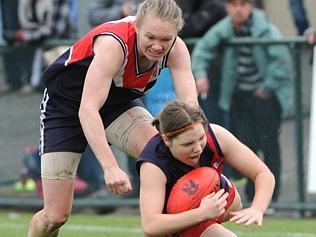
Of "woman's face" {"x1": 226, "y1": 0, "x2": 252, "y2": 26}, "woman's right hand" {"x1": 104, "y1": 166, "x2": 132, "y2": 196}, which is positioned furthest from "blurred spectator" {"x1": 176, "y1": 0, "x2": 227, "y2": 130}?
"woman's right hand" {"x1": 104, "y1": 166, "x2": 132, "y2": 196}

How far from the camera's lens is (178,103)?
5.94 meters

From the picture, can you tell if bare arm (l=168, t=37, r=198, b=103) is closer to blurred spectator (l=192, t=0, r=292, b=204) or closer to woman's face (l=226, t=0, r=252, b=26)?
blurred spectator (l=192, t=0, r=292, b=204)

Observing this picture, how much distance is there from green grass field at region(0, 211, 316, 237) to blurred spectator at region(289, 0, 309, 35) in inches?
72.6

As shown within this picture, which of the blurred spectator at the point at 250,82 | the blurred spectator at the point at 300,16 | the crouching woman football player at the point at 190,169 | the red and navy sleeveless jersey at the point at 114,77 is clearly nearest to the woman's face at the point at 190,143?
the crouching woman football player at the point at 190,169

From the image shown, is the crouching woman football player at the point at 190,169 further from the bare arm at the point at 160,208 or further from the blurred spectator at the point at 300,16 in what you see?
the blurred spectator at the point at 300,16

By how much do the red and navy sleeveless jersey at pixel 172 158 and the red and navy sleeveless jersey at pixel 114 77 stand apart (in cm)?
64

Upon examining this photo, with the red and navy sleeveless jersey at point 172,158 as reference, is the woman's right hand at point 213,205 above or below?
below

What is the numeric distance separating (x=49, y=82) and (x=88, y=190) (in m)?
3.59

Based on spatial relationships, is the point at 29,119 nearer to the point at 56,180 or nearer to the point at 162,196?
the point at 56,180

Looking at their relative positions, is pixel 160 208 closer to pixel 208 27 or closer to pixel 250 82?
pixel 250 82

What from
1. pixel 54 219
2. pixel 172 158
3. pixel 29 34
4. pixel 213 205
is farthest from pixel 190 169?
pixel 29 34

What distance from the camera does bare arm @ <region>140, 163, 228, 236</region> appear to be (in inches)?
224

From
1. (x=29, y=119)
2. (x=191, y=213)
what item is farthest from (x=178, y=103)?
(x=29, y=119)

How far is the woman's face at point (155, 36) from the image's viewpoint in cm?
619
